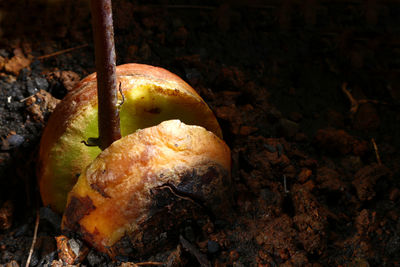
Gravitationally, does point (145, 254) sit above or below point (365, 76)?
below

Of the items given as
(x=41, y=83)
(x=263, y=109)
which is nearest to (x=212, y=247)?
(x=263, y=109)

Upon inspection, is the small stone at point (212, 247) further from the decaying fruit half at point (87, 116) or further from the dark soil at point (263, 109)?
the decaying fruit half at point (87, 116)

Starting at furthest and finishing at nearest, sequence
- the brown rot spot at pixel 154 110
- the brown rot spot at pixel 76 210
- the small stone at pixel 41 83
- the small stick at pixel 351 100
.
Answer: the small stick at pixel 351 100
the small stone at pixel 41 83
the brown rot spot at pixel 154 110
the brown rot spot at pixel 76 210

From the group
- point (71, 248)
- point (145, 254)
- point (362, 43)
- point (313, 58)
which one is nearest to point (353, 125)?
point (313, 58)

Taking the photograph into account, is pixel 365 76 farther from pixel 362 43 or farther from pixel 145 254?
pixel 145 254

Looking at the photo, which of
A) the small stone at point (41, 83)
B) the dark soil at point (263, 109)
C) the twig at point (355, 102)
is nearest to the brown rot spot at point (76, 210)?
the dark soil at point (263, 109)

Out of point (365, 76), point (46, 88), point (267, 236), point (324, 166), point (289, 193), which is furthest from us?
point (365, 76)
